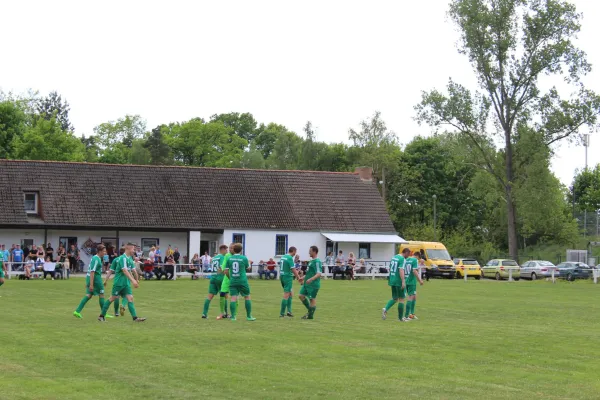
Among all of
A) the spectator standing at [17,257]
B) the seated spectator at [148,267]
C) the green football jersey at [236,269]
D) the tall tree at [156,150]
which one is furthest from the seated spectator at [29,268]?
the tall tree at [156,150]

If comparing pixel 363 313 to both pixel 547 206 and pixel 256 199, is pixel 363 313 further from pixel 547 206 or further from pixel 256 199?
pixel 547 206

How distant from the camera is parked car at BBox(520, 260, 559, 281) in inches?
2233

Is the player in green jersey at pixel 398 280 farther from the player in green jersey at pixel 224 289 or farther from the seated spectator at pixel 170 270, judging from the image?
the seated spectator at pixel 170 270

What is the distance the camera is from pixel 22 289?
1396 inches

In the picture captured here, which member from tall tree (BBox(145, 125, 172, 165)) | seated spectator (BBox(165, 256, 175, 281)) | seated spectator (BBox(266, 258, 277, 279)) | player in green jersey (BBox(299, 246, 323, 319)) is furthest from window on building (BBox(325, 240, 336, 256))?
tall tree (BBox(145, 125, 172, 165))

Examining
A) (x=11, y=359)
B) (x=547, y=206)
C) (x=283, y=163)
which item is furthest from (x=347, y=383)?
(x=283, y=163)

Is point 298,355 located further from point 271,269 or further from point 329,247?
point 329,247

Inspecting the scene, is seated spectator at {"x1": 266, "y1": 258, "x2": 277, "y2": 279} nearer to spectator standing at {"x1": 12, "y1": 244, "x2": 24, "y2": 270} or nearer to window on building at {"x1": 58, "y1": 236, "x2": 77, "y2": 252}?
window on building at {"x1": 58, "y1": 236, "x2": 77, "y2": 252}

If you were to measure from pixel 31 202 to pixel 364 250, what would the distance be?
20.9 metres

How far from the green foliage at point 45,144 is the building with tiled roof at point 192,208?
851 inches

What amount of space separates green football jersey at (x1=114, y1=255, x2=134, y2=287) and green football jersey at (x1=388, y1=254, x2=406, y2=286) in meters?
6.15

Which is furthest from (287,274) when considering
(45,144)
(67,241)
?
(45,144)

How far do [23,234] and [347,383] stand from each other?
4375 centimetres

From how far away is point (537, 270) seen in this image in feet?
189
